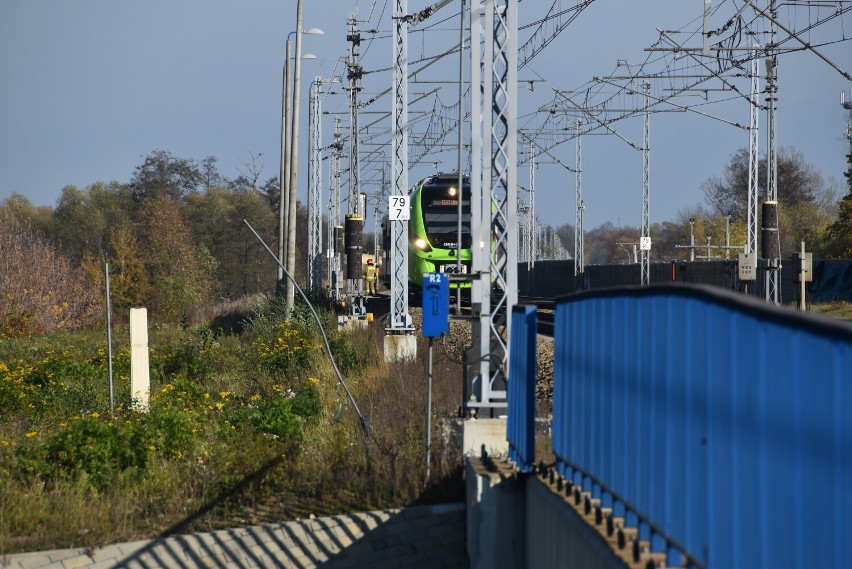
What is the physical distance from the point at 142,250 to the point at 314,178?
20.6m

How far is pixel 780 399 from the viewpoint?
3.51m

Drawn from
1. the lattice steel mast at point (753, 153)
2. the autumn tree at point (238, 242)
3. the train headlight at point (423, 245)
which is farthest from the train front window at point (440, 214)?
the autumn tree at point (238, 242)

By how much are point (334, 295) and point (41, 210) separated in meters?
78.6

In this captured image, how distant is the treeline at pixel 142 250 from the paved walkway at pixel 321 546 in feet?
96.3

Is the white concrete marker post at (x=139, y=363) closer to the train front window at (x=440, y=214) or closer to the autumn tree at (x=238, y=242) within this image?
the train front window at (x=440, y=214)

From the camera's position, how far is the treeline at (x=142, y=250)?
167 feet

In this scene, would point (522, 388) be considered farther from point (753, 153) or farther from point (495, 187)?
point (753, 153)

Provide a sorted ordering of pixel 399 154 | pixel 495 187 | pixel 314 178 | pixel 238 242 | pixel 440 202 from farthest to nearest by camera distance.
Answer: pixel 238 242 < pixel 314 178 < pixel 440 202 < pixel 399 154 < pixel 495 187

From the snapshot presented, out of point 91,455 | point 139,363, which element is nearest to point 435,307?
point 91,455

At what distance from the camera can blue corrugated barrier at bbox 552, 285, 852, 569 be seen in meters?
3.23

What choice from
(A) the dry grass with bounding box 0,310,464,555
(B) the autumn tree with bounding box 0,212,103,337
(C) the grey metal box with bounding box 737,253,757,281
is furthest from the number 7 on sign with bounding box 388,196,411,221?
(B) the autumn tree with bounding box 0,212,103,337

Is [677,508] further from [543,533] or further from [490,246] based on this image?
[490,246]

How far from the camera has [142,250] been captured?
64125 mm

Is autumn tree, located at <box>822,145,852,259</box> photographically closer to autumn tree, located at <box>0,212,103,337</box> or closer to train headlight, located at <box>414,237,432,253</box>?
train headlight, located at <box>414,237,432,253</box>
